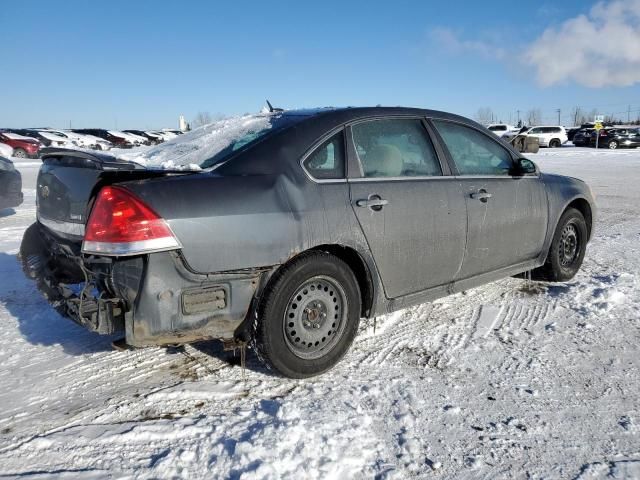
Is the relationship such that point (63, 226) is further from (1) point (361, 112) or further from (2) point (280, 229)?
(1) point (361, 112)

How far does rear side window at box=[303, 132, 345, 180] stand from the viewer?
10.4 ft

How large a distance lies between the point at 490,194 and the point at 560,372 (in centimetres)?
141

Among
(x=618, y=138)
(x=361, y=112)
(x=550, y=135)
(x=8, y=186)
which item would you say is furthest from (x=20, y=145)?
(x=618, y=138)

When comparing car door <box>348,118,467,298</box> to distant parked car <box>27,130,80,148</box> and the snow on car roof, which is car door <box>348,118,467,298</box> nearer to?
the snow on car roof

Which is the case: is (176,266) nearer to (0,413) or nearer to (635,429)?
(0,413)

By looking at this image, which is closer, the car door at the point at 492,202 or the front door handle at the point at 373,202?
the front door handle at the point at 373,202

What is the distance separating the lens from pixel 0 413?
111 inches

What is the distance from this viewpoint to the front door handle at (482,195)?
3.94 metres

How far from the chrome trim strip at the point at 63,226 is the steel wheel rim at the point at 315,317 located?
1.21 meters

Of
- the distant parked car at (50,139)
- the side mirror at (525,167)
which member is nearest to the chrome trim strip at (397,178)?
the side mirror at (525,167)

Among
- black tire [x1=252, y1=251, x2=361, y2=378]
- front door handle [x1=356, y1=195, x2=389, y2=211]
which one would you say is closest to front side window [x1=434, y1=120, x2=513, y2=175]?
front door handle [x1=356, y1=195, x2=389, y2=211]

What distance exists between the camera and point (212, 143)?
342 cm

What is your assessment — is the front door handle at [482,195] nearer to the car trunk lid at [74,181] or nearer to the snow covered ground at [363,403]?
the snow covered ground at [363,403]

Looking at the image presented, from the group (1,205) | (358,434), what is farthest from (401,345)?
(1,205)
